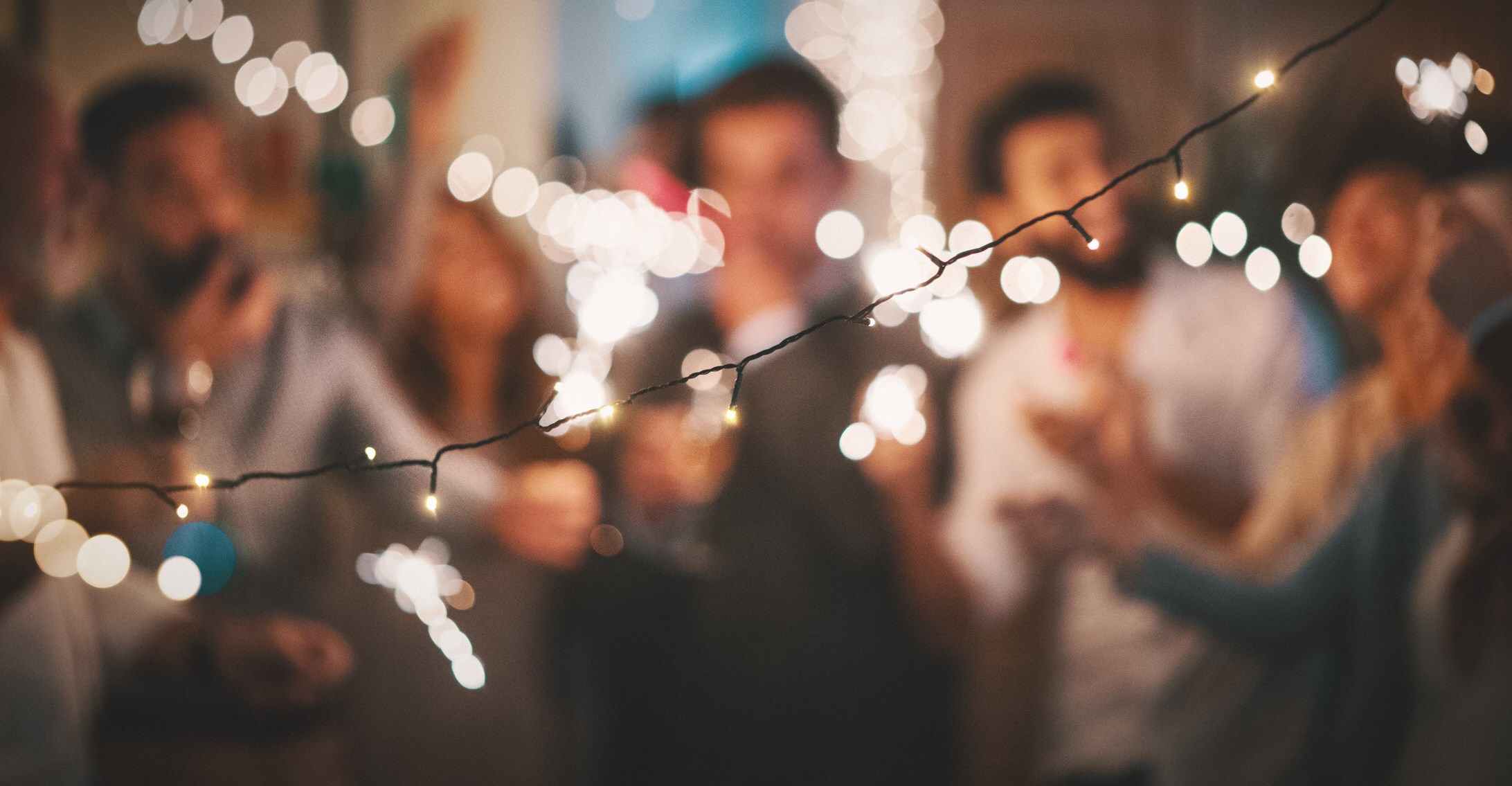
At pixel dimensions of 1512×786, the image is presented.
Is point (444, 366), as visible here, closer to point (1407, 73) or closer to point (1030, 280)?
point (1030, 280)

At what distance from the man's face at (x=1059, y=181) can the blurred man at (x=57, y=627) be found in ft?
5.37

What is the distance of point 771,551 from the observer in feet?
5.91

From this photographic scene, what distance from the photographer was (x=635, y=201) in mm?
1800

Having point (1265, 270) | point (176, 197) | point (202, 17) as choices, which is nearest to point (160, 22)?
point (202, 17)

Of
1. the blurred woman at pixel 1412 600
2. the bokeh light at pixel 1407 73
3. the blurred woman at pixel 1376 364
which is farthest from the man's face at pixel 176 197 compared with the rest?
the bokeh light at pixel 1407 73

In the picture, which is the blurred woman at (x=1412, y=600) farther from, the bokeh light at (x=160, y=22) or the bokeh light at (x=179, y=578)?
the bokeh light at (x=160, y=22)

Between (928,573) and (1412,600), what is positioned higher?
(1412,600)

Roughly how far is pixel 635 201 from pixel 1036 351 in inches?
33.3

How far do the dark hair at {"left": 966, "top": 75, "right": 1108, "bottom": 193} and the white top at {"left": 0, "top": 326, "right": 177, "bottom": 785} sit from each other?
180 cm

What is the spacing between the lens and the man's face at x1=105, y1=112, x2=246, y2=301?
5.78ft

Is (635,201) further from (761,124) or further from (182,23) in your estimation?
(182,23)

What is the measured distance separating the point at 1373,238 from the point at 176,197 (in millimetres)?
2327

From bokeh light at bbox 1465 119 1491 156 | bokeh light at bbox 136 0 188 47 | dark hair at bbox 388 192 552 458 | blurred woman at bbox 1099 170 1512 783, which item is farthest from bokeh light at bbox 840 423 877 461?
bokeh light at bbox 136 0 188 47

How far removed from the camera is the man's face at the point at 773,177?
5.89 feet
